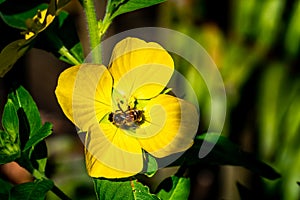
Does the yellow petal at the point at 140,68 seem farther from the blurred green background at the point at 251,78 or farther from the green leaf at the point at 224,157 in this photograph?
the blurred green background at the point at 251,78

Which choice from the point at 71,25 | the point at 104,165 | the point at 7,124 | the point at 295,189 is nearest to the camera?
the point at 104,165

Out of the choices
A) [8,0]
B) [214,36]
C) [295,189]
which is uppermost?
[8,0]

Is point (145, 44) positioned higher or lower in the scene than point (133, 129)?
higher

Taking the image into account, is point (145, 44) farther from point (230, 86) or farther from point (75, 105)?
point (230, 86)

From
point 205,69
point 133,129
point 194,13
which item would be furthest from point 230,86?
point 133,129

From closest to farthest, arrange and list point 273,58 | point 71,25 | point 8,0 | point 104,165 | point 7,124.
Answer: point 104,165
point 7,124
point 71,25
point 8,0
point 273,58

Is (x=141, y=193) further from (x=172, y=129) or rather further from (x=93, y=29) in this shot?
(x=93, y=29)

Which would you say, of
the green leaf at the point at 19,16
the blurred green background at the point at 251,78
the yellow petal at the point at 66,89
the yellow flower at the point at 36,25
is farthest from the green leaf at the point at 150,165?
the blurred green background at the point at 251,78
